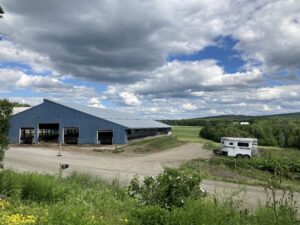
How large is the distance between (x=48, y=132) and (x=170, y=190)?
5553 cm

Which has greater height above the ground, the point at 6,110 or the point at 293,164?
the point at 6,110

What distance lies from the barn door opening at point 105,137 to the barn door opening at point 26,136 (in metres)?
9.18

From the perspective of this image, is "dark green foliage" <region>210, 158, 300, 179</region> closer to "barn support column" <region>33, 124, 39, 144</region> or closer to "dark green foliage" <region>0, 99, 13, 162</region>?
"dark green foliage" <region>0, 99, 13, 162</region>

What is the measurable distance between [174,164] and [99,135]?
782 inches

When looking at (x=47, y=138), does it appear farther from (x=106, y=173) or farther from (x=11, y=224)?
(x=11, y=224)

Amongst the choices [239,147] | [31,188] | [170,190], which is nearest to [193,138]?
[239,147]

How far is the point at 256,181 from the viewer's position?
2862cm

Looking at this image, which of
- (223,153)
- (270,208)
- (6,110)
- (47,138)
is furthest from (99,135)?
(270,208)

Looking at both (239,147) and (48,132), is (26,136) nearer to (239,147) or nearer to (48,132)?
(48,132)

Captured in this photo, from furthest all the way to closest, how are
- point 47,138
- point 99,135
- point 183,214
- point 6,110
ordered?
1. point 47,138
2. point 99,135
3. point 6,110
4. point 183,214

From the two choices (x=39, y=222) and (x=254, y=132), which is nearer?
(x=39, y=222)

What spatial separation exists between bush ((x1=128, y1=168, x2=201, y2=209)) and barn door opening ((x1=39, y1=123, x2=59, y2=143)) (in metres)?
47.5

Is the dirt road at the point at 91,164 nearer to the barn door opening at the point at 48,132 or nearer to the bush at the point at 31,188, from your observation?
the barn door opening at the point at 48,132

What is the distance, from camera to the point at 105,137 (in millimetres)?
55281
